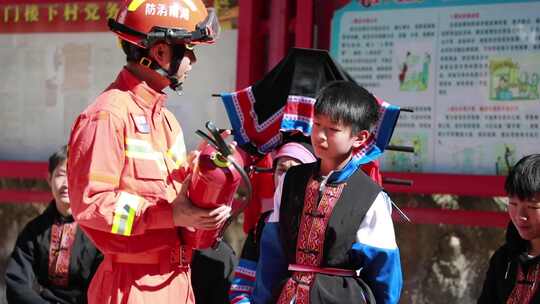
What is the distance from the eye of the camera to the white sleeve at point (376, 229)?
2828mm

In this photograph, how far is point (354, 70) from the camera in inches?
192

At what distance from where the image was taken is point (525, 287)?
10.4 feet

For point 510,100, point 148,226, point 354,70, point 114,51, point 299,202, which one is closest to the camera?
point 148,226

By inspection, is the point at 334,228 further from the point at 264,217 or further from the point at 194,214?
the point at 264,217

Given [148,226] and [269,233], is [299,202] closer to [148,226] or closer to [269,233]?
[269,233]

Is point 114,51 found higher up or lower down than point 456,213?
higher up

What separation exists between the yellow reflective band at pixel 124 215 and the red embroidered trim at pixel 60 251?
71.8 inches

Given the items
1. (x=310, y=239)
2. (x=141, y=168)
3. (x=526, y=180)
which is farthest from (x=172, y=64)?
(x=526, y=180)

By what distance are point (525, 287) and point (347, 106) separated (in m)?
0.96

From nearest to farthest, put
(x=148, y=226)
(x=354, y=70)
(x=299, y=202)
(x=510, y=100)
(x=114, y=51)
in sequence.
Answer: (x=148, y=226) → (x=299, y=202) → (x=510, y=100) → (x=354, y=70) → (x=114, y=51)

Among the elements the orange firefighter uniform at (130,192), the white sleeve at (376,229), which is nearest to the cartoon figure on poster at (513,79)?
the white sleeve at (376,229)

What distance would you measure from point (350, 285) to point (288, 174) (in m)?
0.46

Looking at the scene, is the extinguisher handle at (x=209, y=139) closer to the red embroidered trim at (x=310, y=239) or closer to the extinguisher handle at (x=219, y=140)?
the extinguisher handle at (x=219, y=140)

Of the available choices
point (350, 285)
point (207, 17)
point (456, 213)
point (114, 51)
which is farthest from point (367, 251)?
point (114, 51)
